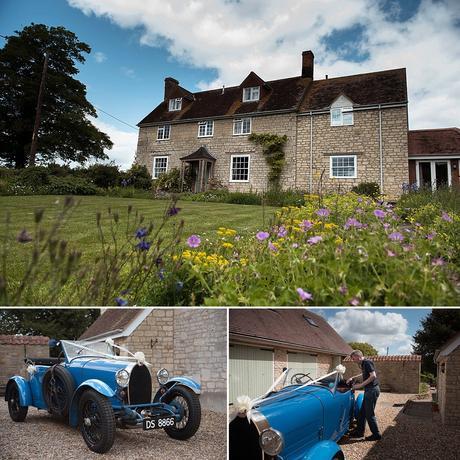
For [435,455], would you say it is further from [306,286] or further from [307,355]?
[306,286]

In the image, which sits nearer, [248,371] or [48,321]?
[248,371]

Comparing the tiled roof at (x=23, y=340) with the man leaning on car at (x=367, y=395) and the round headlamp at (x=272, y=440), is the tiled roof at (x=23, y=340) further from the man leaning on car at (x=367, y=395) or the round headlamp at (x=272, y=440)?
the man leaning on car at (x=367, y=395)

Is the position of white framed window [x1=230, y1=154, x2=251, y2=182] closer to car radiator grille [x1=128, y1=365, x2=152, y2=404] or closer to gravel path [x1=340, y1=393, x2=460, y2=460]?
car radiator grille [x1=128, y1=365, x2=152, y2=404]

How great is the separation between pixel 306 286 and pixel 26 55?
236 cm

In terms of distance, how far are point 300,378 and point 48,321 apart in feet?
4.51

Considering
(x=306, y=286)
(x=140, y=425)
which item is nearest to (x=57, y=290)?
(x=140, y=425)

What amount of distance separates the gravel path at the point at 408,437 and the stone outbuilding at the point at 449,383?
2.0 inches

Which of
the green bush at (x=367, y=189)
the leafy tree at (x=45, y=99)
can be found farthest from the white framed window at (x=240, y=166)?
the leafy tree at (x=45, y=99)

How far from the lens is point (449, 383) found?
6.75ft

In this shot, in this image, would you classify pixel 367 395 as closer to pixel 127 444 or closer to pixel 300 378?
pixel 300 378

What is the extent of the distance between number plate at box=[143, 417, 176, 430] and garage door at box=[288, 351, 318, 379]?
70cm

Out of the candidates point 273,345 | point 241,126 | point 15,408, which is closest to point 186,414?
point 273,345

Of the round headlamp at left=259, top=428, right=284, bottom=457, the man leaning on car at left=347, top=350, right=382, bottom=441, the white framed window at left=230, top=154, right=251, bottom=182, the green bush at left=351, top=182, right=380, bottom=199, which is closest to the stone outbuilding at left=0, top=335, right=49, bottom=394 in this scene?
the round headlamp at left=259, top=428, right=284, bottom=457

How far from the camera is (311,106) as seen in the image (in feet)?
29.3
